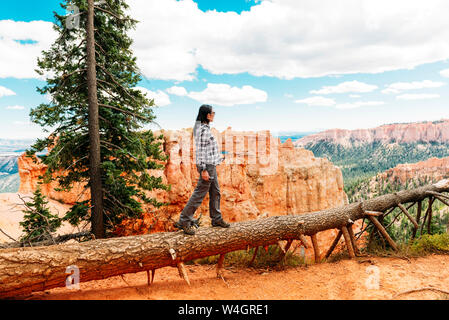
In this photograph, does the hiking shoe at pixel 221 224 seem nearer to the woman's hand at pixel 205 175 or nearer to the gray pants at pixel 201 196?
the gray pants at pixel 201 196

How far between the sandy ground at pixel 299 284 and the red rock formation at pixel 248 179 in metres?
3.70

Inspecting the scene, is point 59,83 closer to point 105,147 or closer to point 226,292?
point 105,147

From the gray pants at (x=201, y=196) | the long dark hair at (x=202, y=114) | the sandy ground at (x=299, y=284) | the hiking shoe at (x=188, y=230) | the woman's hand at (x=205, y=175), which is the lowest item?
the sandy ground at (x=299, y=284)

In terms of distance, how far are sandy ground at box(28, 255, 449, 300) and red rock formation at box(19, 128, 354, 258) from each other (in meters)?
3.70

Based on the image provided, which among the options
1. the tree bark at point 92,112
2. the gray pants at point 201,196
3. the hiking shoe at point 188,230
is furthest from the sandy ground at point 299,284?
the tree bark at point 92,112

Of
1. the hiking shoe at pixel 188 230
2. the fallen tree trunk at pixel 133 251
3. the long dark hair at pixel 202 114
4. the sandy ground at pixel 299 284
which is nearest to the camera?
the fallen tree trunk at pixel 133 251

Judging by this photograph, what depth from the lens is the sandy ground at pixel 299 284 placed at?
14.3 ft

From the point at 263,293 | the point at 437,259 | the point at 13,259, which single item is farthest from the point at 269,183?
the point at 13,259

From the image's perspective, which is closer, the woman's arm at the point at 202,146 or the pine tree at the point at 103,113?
the woman's arm at the point at 202,146

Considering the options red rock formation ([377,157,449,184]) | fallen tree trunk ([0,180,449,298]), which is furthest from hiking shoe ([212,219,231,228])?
red rock formation ([377,157,449,184])

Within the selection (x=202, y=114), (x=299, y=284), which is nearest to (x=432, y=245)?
(x=299, y=284)

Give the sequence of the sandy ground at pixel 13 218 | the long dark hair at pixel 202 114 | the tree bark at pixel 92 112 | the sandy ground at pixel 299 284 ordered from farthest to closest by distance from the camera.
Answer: the sandy ground at pixel 13 218 < the tree bark at pixel 92 112 < the long dark hair at pixel 202 114 < the sandy ground at pixel 299 284

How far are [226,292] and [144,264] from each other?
5.14 ft

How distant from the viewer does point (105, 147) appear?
7.07 metres
